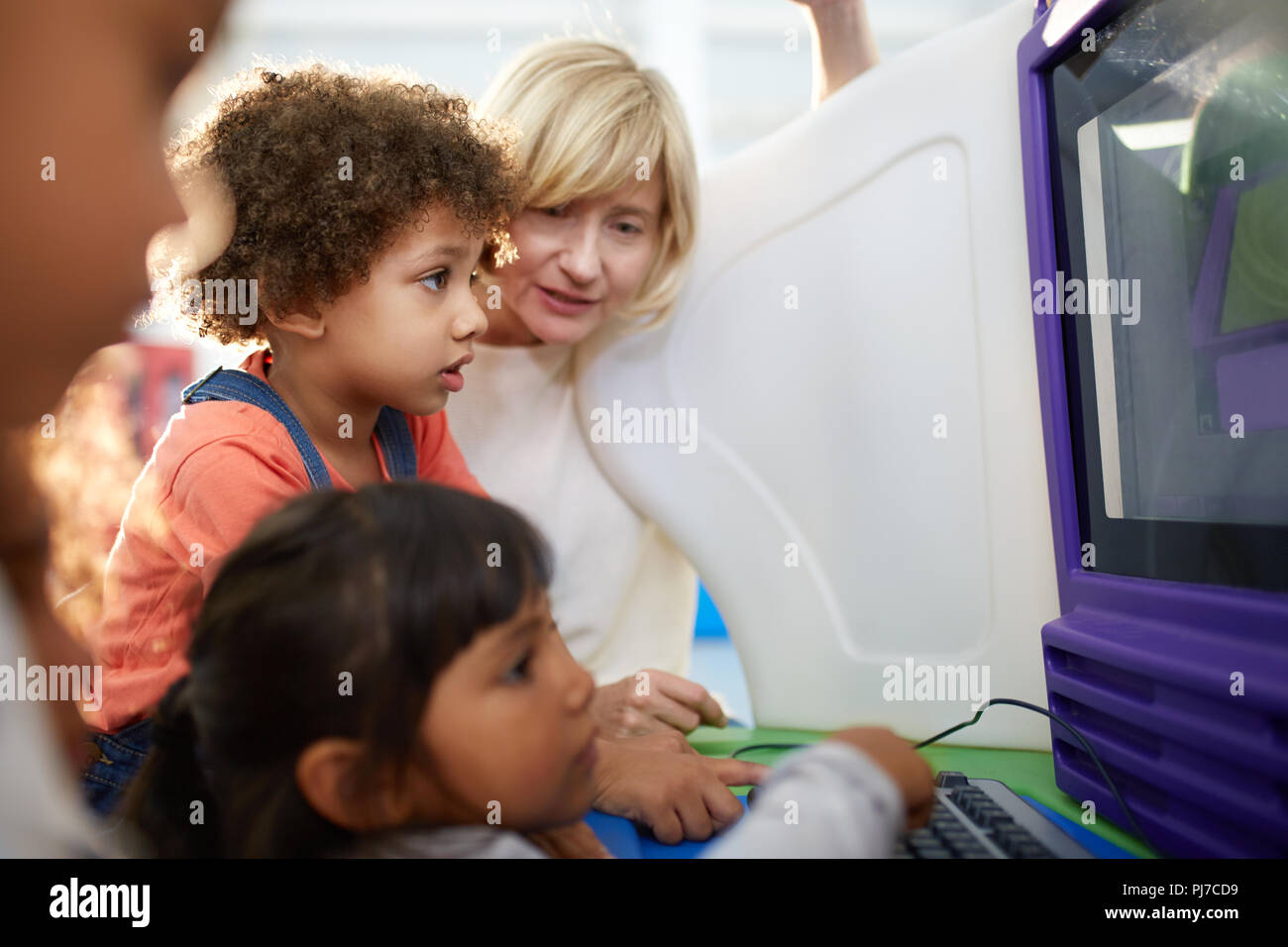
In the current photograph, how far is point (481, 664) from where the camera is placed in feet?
1.43

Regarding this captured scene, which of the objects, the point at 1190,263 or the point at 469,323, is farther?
the point at 469,323

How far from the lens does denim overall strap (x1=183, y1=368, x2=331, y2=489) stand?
2.33ft

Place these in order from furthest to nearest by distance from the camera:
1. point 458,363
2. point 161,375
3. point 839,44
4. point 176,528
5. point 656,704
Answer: point 161,375 < point 839,44 < point 656,704 < point 458,363 < point 176,528

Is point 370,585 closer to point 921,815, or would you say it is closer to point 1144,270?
point 921,815

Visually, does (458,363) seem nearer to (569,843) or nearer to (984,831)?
(569,843)

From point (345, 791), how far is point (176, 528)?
31 cm

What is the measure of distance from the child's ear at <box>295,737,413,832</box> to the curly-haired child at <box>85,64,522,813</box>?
275mm

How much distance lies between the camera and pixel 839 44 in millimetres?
970

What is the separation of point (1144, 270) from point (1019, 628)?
32 centimetres

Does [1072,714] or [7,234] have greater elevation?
[7,234]

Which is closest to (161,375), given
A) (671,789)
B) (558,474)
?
(558,474)

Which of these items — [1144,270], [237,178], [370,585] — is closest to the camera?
[370,585]

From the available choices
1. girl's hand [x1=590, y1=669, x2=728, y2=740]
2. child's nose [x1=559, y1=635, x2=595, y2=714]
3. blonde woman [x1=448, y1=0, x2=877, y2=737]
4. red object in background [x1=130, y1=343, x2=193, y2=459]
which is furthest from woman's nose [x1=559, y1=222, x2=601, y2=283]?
red object in background [x1=130, y1=343, x2=193, y2=459]
